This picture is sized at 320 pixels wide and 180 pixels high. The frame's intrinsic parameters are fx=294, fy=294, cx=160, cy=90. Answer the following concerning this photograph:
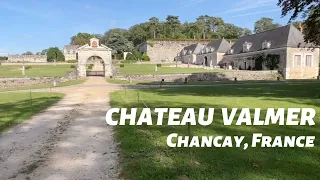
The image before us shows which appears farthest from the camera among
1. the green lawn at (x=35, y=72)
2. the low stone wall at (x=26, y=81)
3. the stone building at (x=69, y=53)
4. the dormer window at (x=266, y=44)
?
the stone building at (x=69, y=53)

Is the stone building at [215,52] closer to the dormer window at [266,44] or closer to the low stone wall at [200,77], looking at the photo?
the dormer window at [266,44]

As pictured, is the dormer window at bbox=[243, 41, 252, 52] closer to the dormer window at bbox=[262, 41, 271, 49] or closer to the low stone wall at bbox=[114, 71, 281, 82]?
the dormer window at bbox=[262, 41, 271, 49]

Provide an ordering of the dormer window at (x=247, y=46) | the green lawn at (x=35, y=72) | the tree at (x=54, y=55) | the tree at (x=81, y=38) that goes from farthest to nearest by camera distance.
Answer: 1. the tree at (x=81, y=38)
2. the tree at (x=54, y=55)
3. the dormer window at (x=247, y=46)
4. the green lawn at (x=35, y=72)

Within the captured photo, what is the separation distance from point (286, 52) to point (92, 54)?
2895 cm

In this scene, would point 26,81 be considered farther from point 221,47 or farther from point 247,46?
point 221,47

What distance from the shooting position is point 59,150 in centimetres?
721

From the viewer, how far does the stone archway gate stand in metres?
41.0

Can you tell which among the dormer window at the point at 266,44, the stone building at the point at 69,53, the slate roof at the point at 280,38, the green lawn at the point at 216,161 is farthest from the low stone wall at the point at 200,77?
the stone building at the point at 69,53

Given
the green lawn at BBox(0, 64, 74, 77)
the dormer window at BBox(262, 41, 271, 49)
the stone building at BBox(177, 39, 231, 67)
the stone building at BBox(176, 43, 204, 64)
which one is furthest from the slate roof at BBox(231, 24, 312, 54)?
the green lawn at BBox(0, 64, 74, 77)

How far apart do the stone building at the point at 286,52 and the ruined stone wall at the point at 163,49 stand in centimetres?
2979

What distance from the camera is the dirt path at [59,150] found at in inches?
224

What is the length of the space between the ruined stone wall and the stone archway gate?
40174 mm

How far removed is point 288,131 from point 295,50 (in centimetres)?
4168

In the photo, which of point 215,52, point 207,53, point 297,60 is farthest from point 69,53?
point 297,60
